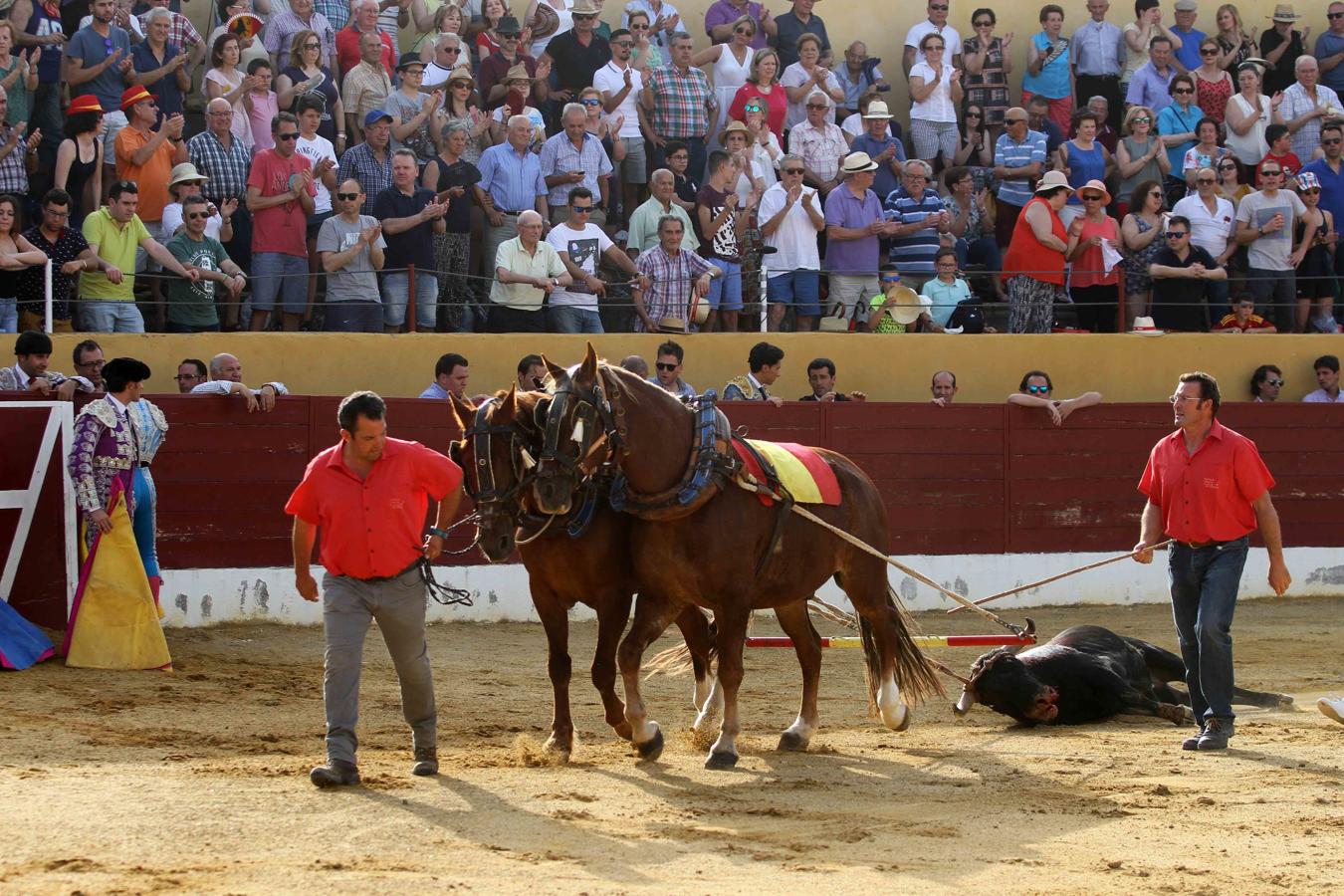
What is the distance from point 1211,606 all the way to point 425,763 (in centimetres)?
379

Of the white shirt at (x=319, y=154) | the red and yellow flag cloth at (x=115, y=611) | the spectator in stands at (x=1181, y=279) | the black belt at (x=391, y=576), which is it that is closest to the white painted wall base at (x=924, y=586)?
the red and yellow flag cloth at (x=115, y=611)

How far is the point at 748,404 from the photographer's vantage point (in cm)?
1336

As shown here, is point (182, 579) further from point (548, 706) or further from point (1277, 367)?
point (1277, 367)

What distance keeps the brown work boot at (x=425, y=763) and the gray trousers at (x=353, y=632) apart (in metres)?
0.33

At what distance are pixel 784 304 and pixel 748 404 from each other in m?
1.52

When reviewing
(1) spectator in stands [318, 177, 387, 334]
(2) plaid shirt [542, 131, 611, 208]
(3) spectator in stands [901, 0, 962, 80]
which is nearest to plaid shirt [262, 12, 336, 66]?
(1) spectator in stands [318, 177, 387, 334]

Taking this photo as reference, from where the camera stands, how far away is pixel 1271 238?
639 inches

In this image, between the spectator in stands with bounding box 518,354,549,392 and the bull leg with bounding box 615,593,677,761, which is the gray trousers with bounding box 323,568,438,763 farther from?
the spectator in stands with bounding box 518,354,549,392

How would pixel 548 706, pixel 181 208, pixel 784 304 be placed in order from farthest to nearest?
pixel 784 304, pixel 181 208, pixel 548 706

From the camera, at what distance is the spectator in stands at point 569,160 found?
14.5 metres

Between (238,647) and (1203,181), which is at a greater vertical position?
(1203,181)

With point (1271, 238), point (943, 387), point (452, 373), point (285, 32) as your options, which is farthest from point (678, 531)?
Answer: point (1271, 238)

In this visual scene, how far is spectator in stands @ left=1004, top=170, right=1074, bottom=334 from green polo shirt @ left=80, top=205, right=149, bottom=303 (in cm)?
737

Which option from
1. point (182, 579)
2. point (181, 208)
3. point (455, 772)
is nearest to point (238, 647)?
point (182, 579)
